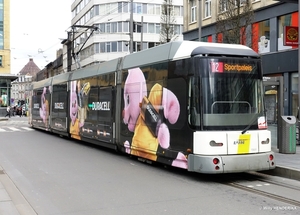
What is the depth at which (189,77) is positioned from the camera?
8852 mm

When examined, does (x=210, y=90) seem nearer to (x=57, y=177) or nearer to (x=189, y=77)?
(x=189, y=77)

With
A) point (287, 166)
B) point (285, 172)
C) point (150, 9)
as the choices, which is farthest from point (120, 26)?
point (285, 172)

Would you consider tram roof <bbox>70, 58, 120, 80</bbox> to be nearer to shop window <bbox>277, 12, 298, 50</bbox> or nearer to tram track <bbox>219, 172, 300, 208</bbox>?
tram track <bbox>219, 172, 300, 208</bbox>

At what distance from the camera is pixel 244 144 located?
872 cm

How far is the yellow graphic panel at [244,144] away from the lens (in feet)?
28.4

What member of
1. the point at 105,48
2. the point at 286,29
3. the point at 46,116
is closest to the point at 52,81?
the point at 46,116

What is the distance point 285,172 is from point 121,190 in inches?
156

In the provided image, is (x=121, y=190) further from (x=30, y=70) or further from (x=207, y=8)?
(x=30, y=70)

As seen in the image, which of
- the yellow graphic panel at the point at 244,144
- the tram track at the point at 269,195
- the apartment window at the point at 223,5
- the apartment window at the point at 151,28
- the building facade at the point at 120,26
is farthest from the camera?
the apartment window at the point at 151,28

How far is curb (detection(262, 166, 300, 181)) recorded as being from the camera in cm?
880

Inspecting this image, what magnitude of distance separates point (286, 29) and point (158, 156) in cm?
943

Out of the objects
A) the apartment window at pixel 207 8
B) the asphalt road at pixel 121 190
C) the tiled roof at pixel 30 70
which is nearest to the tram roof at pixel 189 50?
the asphalt road at pixel 121 190

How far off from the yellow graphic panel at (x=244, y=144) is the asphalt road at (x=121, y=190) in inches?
33.8

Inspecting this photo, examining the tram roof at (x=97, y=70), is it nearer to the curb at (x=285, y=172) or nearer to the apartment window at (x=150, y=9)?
the curb at (x=285, y=172)
